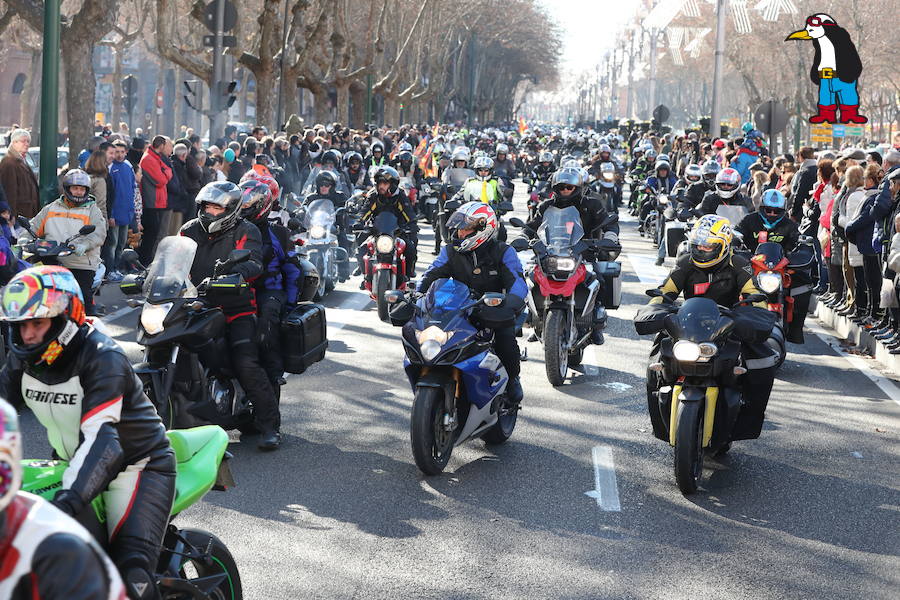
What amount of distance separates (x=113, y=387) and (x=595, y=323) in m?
8.01

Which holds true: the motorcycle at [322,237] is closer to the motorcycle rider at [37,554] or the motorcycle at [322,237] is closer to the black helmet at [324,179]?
the black helmet at [324,179]

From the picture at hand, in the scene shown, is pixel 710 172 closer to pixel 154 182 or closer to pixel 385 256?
pixel 385 256

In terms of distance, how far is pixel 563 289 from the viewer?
38.4ft

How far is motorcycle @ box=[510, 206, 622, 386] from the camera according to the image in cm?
1135

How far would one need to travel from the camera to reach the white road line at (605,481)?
775 centimetres

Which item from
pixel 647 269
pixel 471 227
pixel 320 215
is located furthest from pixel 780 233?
pixel 647 269

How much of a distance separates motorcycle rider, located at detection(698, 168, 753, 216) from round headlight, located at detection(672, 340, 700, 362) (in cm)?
714

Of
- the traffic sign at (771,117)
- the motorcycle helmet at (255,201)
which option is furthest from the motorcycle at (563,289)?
the traffic sign at (771,117)

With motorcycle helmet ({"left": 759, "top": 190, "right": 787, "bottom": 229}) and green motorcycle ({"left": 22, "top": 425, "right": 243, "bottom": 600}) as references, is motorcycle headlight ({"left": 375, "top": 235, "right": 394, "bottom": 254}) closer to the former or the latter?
motorcycle helmet ({"left": 759, "top": 190, "right": 787, "bottom": 229})

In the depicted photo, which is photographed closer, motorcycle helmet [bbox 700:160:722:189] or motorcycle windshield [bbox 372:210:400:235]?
motorcycle windshield [bbox 372:210:400:235]

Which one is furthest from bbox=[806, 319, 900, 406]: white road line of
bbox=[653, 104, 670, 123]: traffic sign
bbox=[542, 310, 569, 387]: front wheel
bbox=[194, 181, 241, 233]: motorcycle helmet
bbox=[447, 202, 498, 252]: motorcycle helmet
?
bbox=[653, 104, 670, 123]: traffic sign

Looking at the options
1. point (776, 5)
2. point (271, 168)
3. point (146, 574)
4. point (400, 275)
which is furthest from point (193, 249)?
point (776, 5)

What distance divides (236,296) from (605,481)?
7.96 feet

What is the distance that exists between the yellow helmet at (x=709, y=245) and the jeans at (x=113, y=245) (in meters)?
9.08
